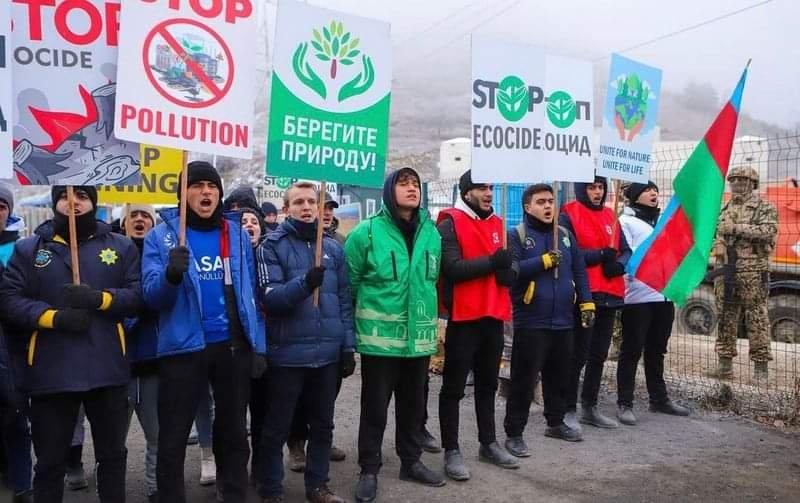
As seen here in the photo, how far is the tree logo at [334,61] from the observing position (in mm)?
4609

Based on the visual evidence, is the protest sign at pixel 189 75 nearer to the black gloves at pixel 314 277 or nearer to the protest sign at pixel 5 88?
the protest sign at pixel 5 88

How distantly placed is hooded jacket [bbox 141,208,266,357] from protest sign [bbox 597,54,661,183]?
11.1 feet

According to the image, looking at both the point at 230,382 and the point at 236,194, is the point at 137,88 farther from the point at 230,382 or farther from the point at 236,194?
the point at 236,194

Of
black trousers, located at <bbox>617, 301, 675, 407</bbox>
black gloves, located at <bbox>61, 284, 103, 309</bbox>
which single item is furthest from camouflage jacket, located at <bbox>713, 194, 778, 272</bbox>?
black gloves, located at <bbox>61, 284, 103, 309</bbox>

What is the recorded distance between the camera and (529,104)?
5.57 meters

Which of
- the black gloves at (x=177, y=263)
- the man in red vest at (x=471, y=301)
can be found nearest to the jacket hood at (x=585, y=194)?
→ the man in red vest at (x=471, y=301)

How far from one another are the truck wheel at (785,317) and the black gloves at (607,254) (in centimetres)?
531

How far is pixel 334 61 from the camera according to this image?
4.71 m

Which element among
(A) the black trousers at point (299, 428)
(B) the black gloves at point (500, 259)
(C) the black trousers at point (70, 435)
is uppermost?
(B) the black gloves at point (500, 259)

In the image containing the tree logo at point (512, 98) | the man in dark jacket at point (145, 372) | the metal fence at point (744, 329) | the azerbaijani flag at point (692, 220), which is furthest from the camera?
the metal fence at point (744, 329)

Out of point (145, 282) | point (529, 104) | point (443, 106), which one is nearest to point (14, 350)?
point (145, 282)

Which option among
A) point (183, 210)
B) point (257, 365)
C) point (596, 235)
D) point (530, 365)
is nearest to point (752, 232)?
point (596, 235)

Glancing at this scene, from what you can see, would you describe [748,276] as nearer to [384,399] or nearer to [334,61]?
[384,399]

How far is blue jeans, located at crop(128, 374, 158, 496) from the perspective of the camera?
188 inches
